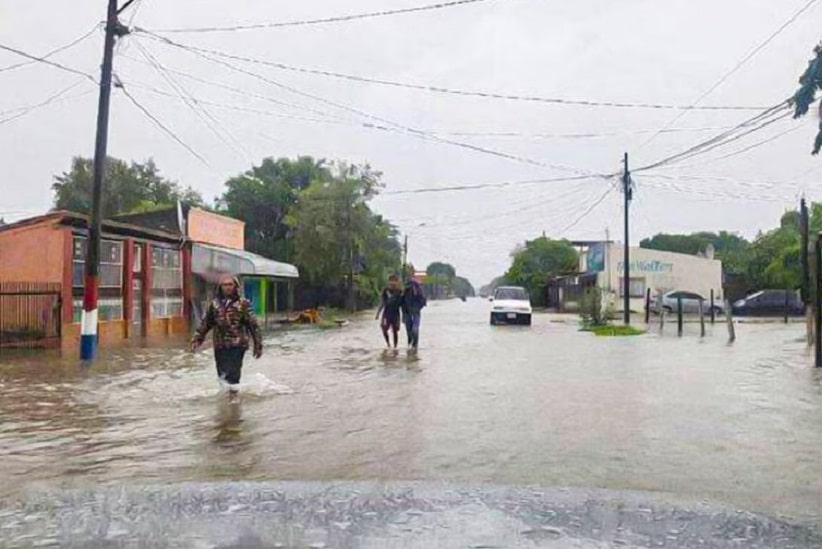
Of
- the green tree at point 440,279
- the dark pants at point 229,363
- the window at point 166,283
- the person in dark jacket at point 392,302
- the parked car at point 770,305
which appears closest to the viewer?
the dark pants at point 229,363

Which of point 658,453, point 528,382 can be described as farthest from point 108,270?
point 658,453

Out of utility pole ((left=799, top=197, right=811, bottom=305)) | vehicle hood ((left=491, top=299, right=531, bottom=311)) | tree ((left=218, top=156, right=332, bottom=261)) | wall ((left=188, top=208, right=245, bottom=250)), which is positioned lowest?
vehicle hood ((left=491, top=299, right=531, bottom=311))

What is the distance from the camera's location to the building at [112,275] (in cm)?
2173

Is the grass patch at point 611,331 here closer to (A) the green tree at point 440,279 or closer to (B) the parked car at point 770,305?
(B) the parked car at point 770,305

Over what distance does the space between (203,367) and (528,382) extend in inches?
238

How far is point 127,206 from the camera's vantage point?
6700 centimetres

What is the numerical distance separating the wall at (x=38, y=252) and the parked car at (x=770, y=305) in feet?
121

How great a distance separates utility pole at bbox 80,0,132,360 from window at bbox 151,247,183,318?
10548 millimetres

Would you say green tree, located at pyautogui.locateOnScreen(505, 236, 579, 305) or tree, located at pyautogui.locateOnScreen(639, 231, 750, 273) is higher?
A: tree, located at pyautogui.locateOnScreen(639, 231, 750, 273)

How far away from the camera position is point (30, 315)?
21672mm

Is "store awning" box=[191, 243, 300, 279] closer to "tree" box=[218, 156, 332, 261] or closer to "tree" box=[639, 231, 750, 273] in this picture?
"tree" box=[218, 156, 332, 261]

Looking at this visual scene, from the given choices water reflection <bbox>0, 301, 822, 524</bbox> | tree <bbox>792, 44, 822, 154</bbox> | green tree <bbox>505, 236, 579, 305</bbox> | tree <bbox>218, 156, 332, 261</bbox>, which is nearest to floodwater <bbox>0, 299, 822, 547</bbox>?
water reflection <bbox>0, 301, 822, 524</bbox>

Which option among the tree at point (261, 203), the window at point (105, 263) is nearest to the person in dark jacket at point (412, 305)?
the window at point (105, 263)

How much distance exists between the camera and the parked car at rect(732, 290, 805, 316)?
4778cm
